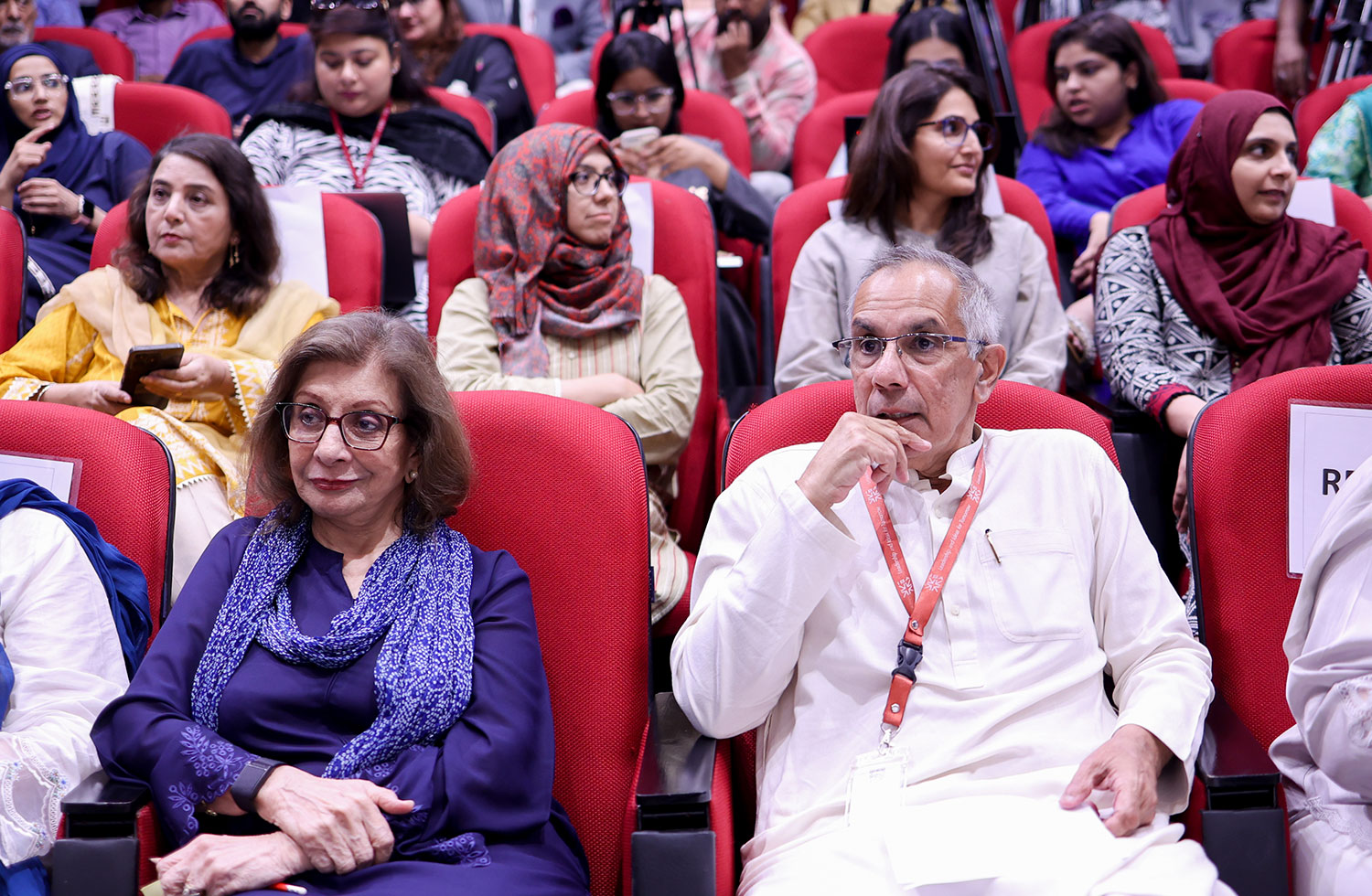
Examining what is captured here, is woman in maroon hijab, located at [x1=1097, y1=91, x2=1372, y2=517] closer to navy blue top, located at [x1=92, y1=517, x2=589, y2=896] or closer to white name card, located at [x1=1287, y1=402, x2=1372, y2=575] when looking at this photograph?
white name card, located at [x1=1287, y1=402, x2=1372, y2=575]

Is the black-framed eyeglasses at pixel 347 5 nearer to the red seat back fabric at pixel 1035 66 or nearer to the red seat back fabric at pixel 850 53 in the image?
the red seat back fabric at pixel 850 53

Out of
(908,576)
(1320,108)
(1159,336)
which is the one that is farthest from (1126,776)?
(1320,108)

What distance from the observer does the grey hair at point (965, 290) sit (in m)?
1.89

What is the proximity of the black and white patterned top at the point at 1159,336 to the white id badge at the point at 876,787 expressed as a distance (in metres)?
1.23

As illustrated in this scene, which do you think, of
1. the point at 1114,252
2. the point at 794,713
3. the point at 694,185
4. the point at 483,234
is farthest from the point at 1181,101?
the point at 794,713

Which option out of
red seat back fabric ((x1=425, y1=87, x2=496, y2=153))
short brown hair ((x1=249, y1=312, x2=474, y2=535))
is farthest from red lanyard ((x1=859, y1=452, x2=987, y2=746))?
red seat back fabric ((x1=425, y1=87, x2=496, y2=153))

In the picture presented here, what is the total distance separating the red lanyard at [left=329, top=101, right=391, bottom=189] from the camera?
3.48 meters

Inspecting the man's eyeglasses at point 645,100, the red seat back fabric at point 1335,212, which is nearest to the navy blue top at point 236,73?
the man's eyeglasses at point 645,100

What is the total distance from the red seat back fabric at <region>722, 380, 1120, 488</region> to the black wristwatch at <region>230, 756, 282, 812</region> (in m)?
0.79

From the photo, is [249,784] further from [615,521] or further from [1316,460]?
[1316,460]

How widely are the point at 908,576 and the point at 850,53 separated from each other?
140 inches

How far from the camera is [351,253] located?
9.51ft

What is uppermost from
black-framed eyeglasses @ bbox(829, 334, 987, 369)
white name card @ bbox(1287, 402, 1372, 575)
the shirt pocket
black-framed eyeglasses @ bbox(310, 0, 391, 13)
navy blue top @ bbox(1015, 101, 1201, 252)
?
black-framed eyeglasses @ bbox(310, 0, 391, 13)

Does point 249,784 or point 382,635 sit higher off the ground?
point 382,635
